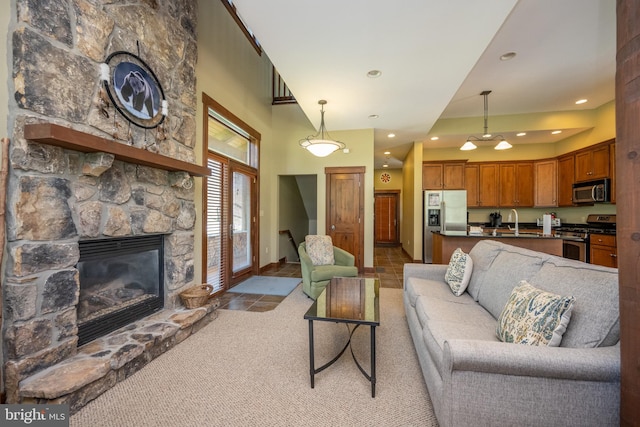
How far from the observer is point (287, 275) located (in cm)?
511

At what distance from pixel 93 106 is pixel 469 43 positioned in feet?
11.0

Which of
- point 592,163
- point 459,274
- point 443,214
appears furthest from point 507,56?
point 592,163

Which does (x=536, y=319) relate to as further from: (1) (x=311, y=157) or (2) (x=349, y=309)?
(1) (x=311, y=157)

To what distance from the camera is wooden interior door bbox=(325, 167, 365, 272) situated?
213 inches

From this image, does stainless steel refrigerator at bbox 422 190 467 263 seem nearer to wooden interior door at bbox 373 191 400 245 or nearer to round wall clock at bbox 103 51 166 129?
wooden interior door at bbox 373 191 400 245

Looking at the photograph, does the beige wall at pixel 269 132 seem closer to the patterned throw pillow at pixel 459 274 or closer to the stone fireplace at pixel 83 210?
the stone fireplace at pixel 83 210

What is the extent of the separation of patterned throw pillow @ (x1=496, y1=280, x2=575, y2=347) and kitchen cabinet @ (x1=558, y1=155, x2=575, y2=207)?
5825 mm

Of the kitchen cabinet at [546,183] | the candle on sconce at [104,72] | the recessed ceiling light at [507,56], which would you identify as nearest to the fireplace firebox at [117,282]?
the candle on sconce at [104,72]

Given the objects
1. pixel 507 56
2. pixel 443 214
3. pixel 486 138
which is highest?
pixel 507 56

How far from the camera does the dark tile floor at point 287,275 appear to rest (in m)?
3.46

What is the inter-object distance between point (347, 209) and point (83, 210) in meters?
4.25

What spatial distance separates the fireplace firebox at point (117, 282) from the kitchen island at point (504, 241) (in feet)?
13.4

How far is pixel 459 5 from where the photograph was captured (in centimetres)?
206

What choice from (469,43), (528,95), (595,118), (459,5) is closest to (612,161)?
(595,118)
